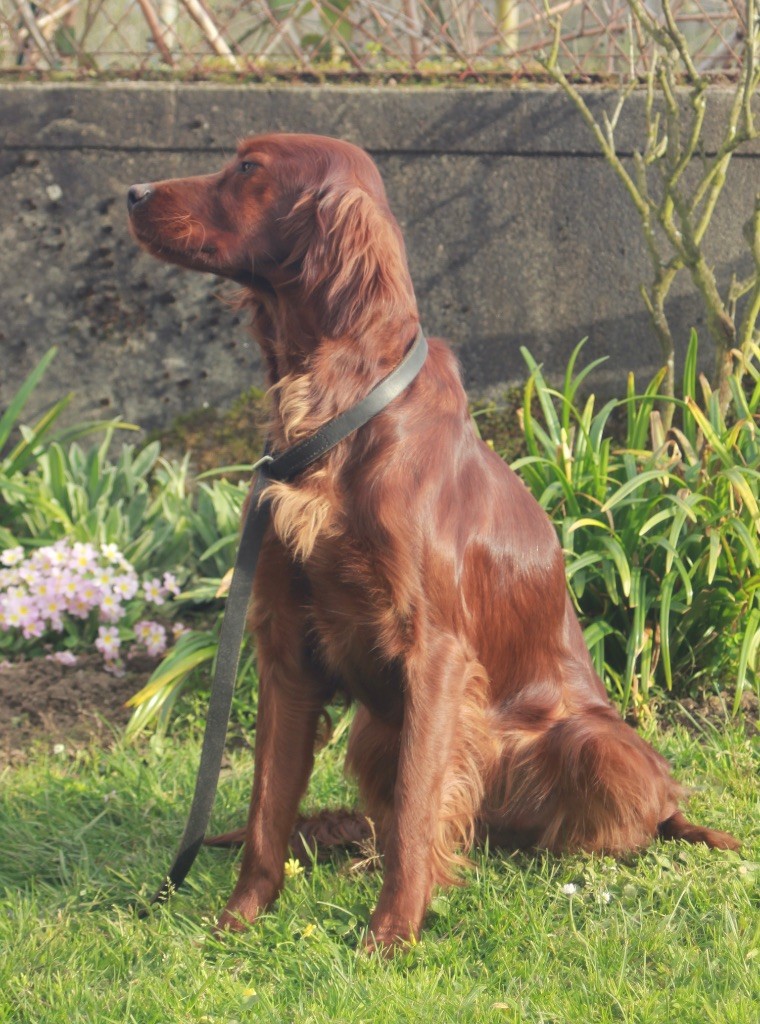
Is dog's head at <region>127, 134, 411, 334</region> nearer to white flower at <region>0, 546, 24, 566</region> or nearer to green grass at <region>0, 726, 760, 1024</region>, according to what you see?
green grass at <region>0, 726, 760, 1024</region>

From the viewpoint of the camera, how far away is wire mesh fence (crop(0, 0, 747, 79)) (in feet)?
15.4

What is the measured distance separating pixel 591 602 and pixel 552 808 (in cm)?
127

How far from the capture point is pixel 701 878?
2.39 m

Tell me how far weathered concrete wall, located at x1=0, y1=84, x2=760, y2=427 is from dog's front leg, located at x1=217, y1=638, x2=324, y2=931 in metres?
2.40

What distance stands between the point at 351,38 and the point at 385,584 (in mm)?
3419

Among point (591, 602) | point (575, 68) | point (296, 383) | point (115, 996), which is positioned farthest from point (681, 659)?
point (575, 68)

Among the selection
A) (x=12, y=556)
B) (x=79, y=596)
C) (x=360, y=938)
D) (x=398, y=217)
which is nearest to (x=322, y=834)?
(x=360, y=938)

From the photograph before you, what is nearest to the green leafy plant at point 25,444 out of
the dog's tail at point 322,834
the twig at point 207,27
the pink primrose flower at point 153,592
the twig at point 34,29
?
the pink primrose flower at point 153,592

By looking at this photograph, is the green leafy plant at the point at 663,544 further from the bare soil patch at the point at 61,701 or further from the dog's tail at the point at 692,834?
the bare soil patch at the point at 61,701

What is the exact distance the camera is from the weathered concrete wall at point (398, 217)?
15.0 ft

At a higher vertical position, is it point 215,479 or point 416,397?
point 416,397

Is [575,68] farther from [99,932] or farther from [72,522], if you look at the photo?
[99,932]

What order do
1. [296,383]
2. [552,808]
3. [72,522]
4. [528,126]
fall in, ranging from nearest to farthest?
[296,383] < [552,808] < [72,522] < [528,126]

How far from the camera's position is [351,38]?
4875mm
